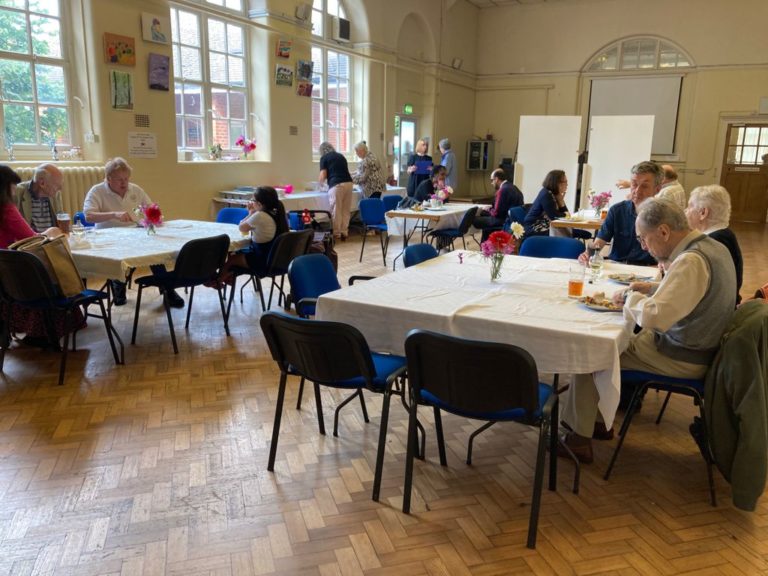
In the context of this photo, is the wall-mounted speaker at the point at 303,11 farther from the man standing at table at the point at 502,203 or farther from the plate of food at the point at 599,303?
the plate of food at the point at 599,303

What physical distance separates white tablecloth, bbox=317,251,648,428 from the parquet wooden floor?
502mm

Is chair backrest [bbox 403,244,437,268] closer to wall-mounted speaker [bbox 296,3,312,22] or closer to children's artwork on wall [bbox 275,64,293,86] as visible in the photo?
children's artwork on wall [bbox 275,64,293,86]

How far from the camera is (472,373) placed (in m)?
2.21

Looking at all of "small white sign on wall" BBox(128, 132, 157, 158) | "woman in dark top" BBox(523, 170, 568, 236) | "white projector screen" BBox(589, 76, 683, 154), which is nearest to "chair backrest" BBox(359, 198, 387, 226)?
"woman in dark top" BBox(523, 170, 568, 236)

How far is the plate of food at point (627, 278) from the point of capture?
11.0 ft

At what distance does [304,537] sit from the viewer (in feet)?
7.69

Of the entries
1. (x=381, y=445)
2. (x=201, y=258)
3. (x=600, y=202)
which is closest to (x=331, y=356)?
(x=381, y=445)

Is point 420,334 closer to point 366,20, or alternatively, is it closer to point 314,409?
point 314,409

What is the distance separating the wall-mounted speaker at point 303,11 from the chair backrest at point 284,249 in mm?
5579

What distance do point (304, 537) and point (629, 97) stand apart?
559 inches

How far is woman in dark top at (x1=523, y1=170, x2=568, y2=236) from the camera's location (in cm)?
625

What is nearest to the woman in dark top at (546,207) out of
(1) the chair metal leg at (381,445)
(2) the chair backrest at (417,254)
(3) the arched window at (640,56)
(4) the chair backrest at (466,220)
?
(4) the chair backrest at (466,220)

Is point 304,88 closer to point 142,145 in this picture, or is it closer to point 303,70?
point 303,70

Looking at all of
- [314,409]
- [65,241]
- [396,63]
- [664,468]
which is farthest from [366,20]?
[664,468]
